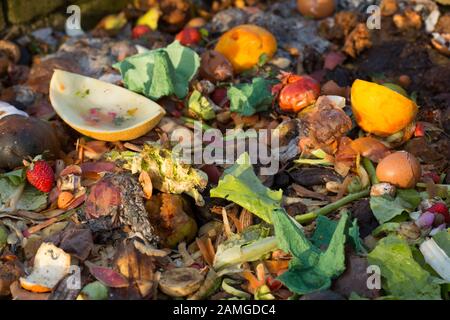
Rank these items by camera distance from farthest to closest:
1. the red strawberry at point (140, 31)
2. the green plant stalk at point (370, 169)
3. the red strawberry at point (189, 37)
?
the red strawberry at point (140, 31) → the red strawberry at point (189, 37) → the green plant stalk at point (370, 169)

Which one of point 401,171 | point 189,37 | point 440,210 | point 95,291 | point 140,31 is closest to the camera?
point 95,291

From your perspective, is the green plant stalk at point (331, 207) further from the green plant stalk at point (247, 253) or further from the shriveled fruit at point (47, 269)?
the shriveled fruit at point (47, 269)

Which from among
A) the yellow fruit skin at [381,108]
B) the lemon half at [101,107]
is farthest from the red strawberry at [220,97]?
the yellow fruit skin at [381,108]

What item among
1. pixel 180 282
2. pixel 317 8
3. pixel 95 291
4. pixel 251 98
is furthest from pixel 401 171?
pixel 317 8

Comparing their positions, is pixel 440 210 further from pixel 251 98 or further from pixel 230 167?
pixel 251 98
